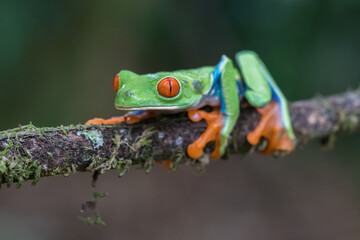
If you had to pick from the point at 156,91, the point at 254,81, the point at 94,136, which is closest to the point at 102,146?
the point at 94,136

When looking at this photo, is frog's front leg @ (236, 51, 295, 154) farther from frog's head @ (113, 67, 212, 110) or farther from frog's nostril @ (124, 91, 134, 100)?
frog's nostril @ (124, 91, 134, 100)

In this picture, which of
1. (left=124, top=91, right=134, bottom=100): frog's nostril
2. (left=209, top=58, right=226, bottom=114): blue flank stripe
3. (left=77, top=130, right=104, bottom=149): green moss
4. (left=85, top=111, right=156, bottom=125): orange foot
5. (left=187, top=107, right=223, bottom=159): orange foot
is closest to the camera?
(left=77, top=130, right=104, bottom=149): green moss

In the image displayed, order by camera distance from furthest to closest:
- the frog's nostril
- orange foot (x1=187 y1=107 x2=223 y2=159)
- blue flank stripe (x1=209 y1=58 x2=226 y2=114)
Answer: blue flank stripe (x1=209 y1=58 x2=226 y2=114)
orange foot (x1=187 y1=107 x2=223 y2=159)
the frog's nostril

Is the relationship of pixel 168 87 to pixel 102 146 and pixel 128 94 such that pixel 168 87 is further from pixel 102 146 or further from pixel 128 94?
pixel 102 146

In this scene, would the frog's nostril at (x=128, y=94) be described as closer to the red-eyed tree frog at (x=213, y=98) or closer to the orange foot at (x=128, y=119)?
the red-eyed tree frog at (x=213, y=98)

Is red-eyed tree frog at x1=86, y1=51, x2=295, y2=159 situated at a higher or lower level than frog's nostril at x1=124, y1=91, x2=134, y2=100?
lower

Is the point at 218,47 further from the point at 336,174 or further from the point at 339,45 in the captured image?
the point at 336,174

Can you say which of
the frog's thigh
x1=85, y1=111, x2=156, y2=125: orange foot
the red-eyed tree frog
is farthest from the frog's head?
the frog's thigh
